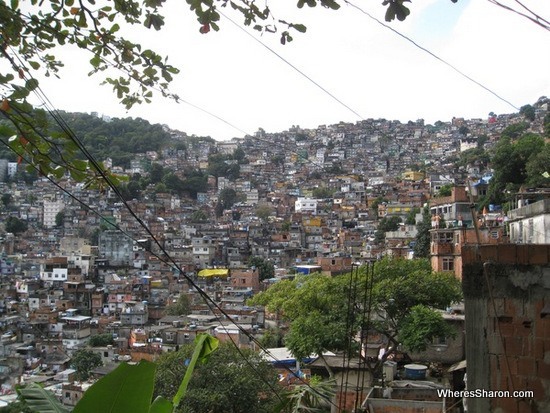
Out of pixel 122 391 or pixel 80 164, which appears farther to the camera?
pixel 80 164

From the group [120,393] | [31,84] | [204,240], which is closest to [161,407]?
[120,393]

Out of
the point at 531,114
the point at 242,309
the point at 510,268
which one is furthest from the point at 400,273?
the point at 531,114

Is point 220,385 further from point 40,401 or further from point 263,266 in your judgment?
point 263,266

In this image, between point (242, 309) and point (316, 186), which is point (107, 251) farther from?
point (316, 186)

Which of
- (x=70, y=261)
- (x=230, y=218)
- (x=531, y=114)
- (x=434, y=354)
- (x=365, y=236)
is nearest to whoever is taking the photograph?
(x=434, y=354)

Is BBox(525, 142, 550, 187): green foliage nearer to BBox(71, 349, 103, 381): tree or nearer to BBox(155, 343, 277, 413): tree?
BBox(155, 343, 277, 413): tree

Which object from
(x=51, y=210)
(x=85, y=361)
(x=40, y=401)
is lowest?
(x=85, y=361)

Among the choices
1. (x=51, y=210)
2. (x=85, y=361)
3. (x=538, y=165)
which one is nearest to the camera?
(x=85, y=361)
